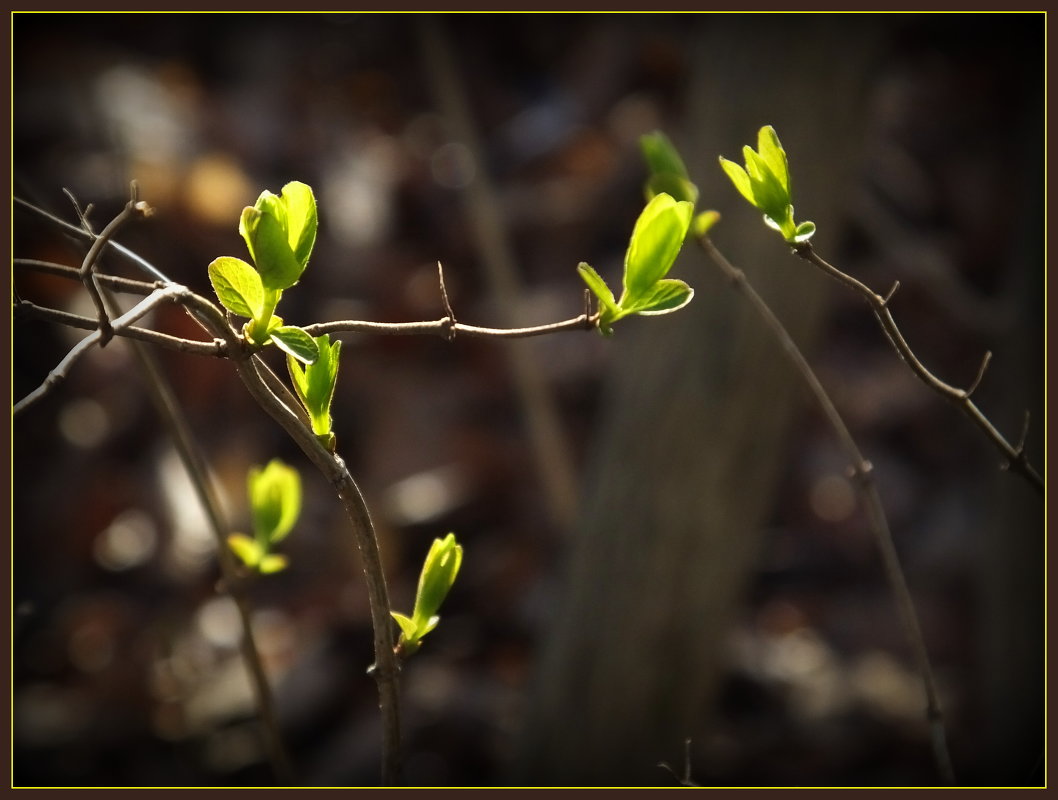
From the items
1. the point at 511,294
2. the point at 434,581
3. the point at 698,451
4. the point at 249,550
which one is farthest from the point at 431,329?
the point at 511,294

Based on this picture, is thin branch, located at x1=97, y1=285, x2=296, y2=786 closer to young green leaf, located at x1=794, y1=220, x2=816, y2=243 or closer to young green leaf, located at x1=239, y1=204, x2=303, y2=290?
young green leaf, located at x1=239, y1=204, x2=303, y2=290

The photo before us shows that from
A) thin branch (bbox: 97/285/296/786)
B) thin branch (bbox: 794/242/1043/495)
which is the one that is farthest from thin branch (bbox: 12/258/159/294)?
thin branch (bbox: 794/242/1043/495)

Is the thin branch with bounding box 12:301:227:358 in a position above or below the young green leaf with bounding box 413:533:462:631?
above

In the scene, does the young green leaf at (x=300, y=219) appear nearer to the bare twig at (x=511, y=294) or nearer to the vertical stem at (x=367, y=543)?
the vertical stem at (x=367, y=543)

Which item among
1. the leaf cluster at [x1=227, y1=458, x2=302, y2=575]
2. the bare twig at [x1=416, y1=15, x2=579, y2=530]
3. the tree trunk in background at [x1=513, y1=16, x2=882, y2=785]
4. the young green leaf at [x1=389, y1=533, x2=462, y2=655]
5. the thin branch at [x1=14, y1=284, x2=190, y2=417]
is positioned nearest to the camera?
the thin branch at [x1=14, y1=284, x2=190, y2=417]

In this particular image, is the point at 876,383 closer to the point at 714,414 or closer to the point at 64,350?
the point at 714,414
